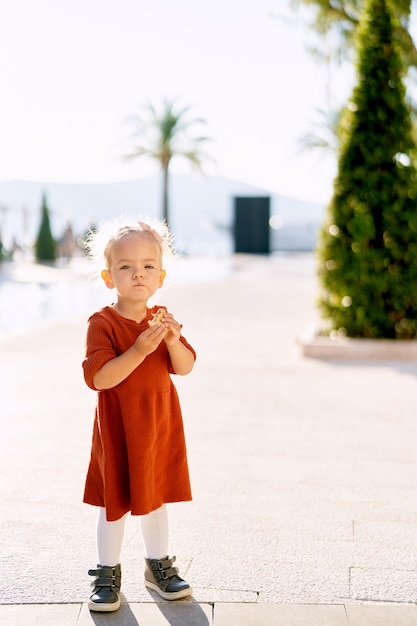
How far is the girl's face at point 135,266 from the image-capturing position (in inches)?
102

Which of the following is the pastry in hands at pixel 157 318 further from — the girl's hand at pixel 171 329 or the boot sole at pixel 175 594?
the boot sole at pixel 175 594

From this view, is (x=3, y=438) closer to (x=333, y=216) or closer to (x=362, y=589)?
(x=362, y=589)

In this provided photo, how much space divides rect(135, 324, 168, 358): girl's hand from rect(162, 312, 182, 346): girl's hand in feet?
0.10

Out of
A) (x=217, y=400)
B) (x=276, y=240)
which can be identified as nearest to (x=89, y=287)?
(x=217, y=400)

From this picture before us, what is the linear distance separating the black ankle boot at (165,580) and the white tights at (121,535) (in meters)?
0.03

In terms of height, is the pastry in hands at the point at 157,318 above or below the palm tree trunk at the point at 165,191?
below

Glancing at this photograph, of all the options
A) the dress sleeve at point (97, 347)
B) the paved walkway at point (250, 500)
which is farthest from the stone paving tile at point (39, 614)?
the dress sleeve at point (97, 347)

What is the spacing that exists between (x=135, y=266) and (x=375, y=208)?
604 cm

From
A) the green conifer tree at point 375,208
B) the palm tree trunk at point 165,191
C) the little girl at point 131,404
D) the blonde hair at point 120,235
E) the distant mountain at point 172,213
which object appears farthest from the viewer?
the palm tree trunk at point 165,191

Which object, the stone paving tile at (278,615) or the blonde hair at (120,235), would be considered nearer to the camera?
the stone paving tile at (278,615)

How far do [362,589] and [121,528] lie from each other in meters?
0.85

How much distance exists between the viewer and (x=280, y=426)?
5238mm

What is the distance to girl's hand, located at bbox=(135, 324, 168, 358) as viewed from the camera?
8.02ft

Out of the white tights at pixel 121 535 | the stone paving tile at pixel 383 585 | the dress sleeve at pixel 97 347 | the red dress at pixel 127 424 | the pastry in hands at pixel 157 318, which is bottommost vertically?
the stone paving tile at pixel 383 585
